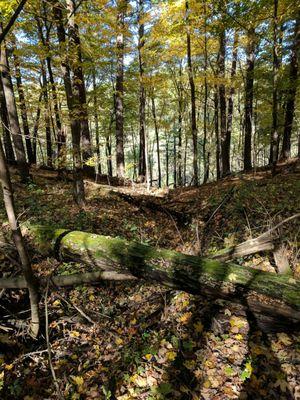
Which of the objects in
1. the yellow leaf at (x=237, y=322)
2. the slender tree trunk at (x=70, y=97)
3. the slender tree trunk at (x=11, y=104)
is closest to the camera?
the yellow leaf at (x=237, y=322)

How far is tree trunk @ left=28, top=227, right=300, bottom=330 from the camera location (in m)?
3.77

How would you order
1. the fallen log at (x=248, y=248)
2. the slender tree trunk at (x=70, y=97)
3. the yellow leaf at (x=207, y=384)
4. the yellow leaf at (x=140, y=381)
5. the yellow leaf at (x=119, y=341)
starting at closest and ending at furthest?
the yellow leaf at (x=207, y=384) → the yellow leaf at (x=140, y=381) → the yellow leaf at (x=119, y=341) → the fallen log at (x=248, y=248) → the slender tree trunk at (x=70, y=97)

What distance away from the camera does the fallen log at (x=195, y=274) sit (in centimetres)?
376

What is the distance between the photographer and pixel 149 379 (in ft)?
12.0

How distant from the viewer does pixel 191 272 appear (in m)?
4.15

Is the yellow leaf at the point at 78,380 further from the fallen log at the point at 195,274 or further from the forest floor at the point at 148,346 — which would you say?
the fallen log at the point at 195,274

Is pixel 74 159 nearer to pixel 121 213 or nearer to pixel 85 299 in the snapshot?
pixel 121 213

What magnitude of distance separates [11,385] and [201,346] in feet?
9.48

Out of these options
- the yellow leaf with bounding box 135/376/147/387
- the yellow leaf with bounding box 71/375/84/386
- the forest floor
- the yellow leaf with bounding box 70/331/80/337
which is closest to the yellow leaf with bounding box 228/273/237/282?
the forest floor

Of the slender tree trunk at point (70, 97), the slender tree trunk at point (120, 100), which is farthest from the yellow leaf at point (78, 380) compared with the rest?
the slender tree trunk at point (120, 100)

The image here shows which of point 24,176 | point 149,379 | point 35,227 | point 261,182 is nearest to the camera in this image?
point 149,379

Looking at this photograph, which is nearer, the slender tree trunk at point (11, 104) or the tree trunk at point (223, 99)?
the slender tree trunk at point (11, 104)

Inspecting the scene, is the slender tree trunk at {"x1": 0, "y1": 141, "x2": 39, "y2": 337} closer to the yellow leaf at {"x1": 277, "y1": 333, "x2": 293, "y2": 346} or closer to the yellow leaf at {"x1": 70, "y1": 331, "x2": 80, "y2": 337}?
the yellow leaf at {"x1": 70, "y1": 331, "x2": 80, "y2": 337}

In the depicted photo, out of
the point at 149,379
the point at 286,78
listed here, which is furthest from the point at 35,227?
the point at 286,78
